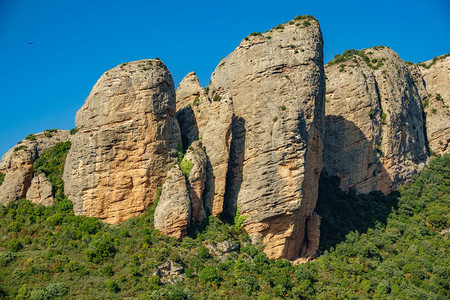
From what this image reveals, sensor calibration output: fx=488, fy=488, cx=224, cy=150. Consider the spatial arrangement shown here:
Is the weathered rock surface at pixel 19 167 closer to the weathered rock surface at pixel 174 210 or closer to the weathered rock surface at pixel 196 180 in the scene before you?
the weathered rock surface at pixel 174 210

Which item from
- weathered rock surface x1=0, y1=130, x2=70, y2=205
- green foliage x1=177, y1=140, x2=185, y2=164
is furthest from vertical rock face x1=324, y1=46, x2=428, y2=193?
weathered rock surface x1=0, y1=130, x2=70, y2=205

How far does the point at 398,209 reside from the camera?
6209 cm

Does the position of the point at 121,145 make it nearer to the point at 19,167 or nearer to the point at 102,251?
the point at 102,251

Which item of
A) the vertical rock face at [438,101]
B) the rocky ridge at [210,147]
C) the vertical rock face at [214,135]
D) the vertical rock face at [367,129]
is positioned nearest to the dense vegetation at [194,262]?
the rocky ridge at [210,147]

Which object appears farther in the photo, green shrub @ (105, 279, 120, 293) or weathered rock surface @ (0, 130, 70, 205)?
weathered rock surface @ (0, 130, 70, 205)

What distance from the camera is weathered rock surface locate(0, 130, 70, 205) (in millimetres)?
49469

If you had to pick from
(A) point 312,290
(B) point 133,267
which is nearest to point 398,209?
(A) point 312,290

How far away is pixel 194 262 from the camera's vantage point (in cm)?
4344

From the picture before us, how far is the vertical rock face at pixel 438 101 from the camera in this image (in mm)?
73625

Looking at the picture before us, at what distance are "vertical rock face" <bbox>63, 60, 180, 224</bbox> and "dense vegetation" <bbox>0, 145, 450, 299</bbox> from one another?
1848mm

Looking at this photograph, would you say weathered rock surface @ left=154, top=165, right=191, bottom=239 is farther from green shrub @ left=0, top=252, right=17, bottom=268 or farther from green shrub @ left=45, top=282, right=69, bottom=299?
green shrub @ left=0, top=252, right=17, bottom=268

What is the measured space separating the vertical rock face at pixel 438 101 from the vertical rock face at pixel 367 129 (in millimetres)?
5885

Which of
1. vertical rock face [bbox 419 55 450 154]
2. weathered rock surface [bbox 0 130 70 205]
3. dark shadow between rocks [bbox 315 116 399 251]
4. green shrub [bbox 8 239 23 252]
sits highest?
vertical rock face [bbox 419 55 450 154]

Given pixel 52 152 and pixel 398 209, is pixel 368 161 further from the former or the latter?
pixel 52 152
